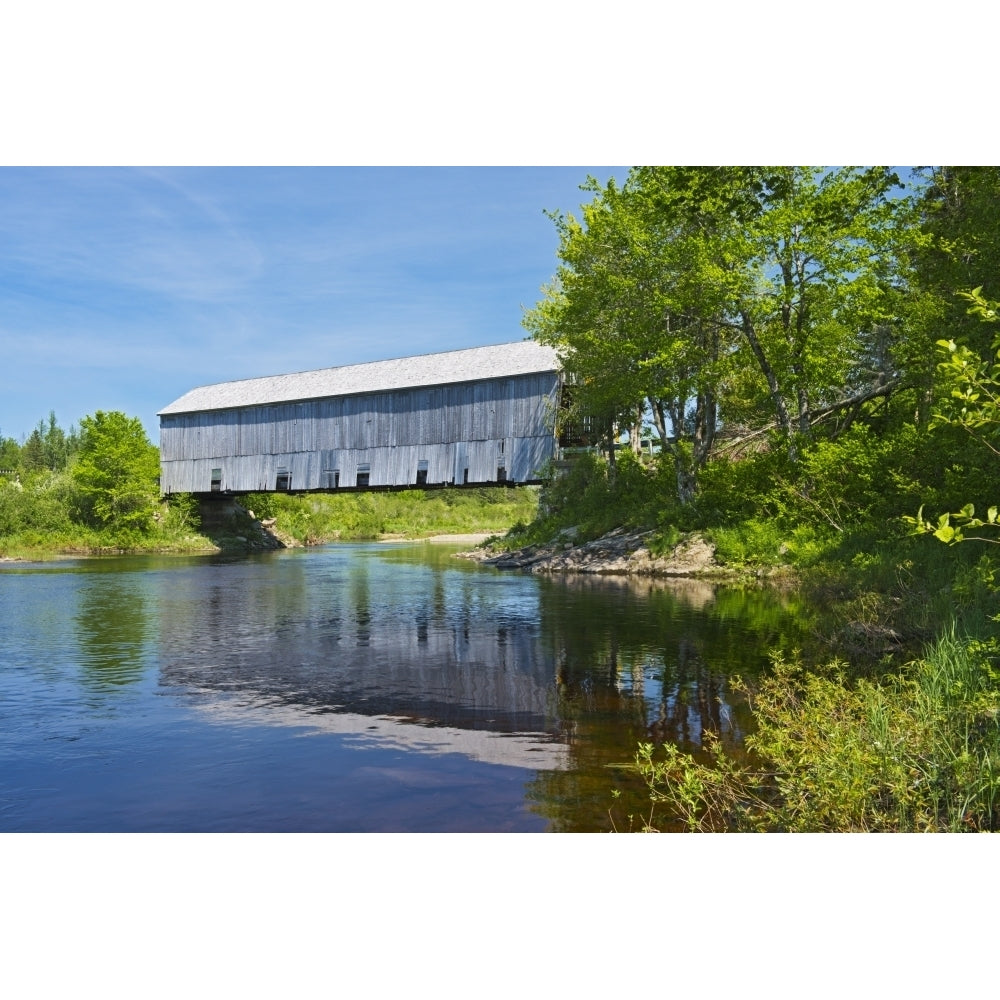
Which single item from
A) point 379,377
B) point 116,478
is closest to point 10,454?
point 116,478

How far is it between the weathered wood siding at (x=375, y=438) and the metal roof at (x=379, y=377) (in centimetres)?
33

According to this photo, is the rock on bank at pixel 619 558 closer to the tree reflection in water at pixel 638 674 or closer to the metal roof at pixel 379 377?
the tree reflection in water at pixel 638 674

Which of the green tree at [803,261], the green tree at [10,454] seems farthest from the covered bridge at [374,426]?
the green tree at [10,454]

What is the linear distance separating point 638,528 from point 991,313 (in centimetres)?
2380

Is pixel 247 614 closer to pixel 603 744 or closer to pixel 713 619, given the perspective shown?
pixel 713 619

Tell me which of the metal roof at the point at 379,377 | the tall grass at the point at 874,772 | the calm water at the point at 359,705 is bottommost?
the calm water at the point at 359,705

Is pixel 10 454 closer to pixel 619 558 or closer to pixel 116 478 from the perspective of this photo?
pixel 116 478

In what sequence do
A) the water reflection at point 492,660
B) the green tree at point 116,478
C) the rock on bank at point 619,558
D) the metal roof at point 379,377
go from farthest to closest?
1. the green tree at point 116,478
2. the metal roof at point 379,377
3. the rock on bank at point 619,558
4. the water reflection at point 492,660

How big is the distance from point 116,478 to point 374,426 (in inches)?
601

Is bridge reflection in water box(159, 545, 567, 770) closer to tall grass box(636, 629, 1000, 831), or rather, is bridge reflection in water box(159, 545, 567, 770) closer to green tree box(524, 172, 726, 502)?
tall grass box(636, 629, 1000, 831)

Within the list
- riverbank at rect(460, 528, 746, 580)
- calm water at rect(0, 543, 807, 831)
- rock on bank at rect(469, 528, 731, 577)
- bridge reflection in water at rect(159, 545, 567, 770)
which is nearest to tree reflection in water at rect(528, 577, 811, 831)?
calm water at rect(0, 543, 807, 831)

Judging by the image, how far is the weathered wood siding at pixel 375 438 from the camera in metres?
32.3

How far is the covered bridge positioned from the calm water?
1433cm

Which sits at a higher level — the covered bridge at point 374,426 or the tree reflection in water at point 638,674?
the covered bridge at point 374,426
